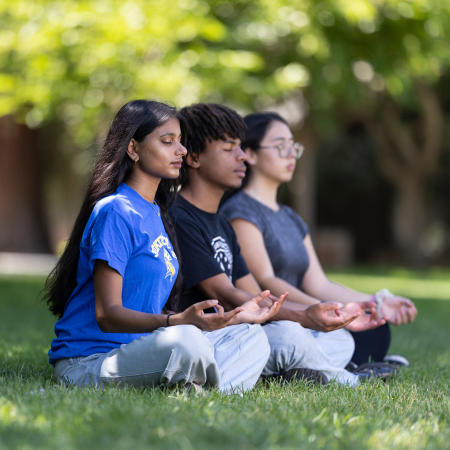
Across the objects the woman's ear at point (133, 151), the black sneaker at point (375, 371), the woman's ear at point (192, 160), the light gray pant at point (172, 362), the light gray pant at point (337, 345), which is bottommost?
the black sneaker at point (375, 371)

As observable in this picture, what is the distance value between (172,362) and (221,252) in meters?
1.08

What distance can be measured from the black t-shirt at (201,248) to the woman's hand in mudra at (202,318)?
708 millimetres

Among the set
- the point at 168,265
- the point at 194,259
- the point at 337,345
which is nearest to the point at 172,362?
the point at 168,265

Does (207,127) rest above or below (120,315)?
above

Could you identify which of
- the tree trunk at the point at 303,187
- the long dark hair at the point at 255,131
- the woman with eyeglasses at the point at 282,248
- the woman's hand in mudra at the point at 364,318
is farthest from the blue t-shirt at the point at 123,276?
the tree trunk at the point at 303,187

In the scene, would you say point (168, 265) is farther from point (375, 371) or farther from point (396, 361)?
point (396, 361)

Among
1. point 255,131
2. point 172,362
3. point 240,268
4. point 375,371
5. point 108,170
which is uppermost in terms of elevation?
point 255,131

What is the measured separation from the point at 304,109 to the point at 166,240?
1165cm

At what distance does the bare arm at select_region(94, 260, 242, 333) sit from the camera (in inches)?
111

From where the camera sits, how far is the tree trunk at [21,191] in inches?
689

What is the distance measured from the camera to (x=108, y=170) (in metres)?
3.21

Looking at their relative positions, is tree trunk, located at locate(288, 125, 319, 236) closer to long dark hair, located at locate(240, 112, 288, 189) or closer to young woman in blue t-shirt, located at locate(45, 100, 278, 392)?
long dark hair, located at locate(240, 112, 288, 189)

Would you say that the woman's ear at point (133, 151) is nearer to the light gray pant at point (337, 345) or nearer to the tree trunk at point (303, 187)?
the light gray pant at point (337, 345)

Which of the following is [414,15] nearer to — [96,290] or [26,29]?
[26,29]
